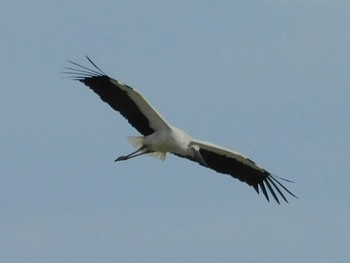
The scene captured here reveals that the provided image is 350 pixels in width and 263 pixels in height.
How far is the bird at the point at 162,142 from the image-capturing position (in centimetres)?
2470

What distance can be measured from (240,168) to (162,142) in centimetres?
147

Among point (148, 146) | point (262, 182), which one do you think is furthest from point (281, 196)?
point (148, 146)

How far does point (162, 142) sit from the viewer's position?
2502 centimetres

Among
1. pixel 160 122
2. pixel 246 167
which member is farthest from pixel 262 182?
pixel 160 122

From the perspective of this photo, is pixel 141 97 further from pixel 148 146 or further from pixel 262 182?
pixel 262 182

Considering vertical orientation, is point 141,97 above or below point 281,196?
above

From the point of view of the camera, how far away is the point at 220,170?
2592cm

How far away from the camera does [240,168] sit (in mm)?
25938

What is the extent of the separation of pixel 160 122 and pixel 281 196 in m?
2.12

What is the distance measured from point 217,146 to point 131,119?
131 cm

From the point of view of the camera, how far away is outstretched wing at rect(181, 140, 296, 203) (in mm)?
25672

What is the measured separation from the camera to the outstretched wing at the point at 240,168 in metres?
25.7

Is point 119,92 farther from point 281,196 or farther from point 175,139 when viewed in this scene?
point 281,196

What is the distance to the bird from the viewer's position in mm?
24703
